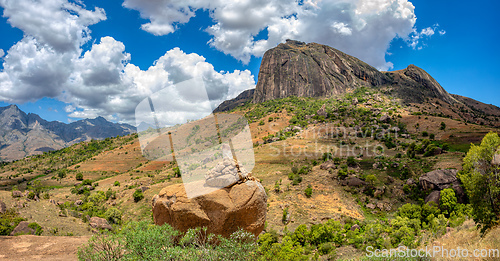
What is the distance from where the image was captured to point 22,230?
1662cm

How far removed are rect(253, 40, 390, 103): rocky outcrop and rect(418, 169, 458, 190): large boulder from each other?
3523 inches

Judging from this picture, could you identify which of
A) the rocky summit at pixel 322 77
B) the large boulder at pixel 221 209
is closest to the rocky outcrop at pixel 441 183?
the large boulder at pixel 221 209

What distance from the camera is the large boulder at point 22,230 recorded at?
16.3 metres

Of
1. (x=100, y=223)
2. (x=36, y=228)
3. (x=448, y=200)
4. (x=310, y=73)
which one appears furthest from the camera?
(x=310, y=73)

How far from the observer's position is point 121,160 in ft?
207

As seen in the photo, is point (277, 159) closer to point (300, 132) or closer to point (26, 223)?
point (300, 132)

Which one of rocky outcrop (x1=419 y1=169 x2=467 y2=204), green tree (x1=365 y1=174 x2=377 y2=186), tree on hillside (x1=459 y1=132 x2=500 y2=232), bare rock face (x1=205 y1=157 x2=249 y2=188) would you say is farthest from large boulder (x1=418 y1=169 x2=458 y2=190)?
bare rock face (x1=205 y1=157 x2=249 y2=188)

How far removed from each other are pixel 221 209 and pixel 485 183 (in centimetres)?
1416

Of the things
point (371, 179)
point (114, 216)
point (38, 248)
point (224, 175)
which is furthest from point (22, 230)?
point (371, 179)

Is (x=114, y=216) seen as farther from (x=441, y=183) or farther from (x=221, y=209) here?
(x=441, y=183)

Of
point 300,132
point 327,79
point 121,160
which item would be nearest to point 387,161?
point 300,132

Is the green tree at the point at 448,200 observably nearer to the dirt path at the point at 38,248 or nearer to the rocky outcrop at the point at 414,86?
the dirt path at the point at 38,248

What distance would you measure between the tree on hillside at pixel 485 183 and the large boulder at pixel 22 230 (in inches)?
1155

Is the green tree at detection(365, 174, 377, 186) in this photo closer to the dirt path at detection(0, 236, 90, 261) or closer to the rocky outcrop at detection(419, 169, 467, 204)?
the rocky outcrop at detection(419, 169, 467, 204)
